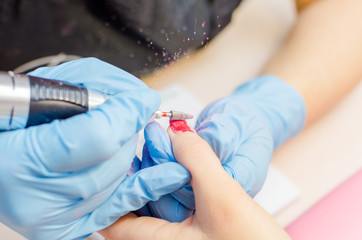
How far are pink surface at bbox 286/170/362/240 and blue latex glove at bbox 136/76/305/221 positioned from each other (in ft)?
0.52

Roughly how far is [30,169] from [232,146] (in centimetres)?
30

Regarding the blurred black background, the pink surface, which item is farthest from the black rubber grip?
the pink surface

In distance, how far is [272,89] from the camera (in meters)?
0.79

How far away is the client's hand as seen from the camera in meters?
0.42

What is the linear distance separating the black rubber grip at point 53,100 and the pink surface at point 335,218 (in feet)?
1.64

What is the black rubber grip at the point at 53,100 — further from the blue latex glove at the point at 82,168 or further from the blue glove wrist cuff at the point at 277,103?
the blue glove wrist cuff at the point at 277,103

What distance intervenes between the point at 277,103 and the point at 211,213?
42 centimetres

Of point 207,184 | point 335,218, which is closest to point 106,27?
point 207,184

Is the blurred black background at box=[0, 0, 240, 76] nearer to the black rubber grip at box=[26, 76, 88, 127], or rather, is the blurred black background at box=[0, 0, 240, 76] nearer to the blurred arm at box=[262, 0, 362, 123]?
the blurred arm at box=[262, 0, 362, 123]

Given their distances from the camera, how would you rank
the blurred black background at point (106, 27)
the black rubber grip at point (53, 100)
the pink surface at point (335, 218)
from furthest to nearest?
the blurred black background at point (106, 27)
the pink surface at point (335, 218)
the black rubber grip at point (53, 100)

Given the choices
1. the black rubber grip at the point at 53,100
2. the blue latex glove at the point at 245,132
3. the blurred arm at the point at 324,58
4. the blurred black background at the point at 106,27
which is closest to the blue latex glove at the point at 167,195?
the blue latex glove at the point at 245,132

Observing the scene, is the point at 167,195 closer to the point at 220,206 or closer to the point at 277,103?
the point at 220,206

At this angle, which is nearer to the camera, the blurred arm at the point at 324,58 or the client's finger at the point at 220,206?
the client's finger at the point at 220,206

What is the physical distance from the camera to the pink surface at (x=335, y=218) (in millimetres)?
647
